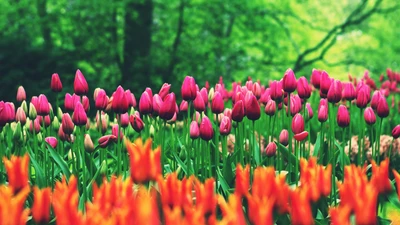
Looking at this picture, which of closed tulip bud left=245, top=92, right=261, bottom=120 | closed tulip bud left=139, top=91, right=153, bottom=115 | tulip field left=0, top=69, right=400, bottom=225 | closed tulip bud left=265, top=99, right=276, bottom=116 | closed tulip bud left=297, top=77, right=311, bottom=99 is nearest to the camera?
tulip field left=0, top=69, right=400, bottom=225

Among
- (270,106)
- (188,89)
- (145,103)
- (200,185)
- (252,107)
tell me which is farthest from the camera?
(270,106)

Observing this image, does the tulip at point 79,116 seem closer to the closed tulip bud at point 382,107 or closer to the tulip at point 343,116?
the tulip at point 343,116

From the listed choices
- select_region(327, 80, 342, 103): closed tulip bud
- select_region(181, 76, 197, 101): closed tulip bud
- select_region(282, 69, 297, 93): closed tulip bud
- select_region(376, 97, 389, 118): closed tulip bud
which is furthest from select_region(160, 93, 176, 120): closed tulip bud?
select_region(376, 97, 389, 118): closed tulip bud

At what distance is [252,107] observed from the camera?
330 cm

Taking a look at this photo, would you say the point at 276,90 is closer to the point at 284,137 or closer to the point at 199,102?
the point at 284,137

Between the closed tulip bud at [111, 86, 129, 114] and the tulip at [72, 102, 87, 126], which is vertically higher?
the closed tulip bud at [111, 86, 129, 114]

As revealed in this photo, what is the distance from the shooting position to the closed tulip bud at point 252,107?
130 inches

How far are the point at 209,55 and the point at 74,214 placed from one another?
11.2 meters

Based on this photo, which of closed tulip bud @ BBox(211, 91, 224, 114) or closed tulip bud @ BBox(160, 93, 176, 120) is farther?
closed tulip bud @ BBox(211, 91, 224, 114)

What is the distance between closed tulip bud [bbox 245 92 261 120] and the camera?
3296 millimetres

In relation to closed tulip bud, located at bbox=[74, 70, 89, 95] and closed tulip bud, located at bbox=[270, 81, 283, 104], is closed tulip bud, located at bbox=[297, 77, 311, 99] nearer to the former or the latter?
closed tulip bud, located at bbox=[270, 81, 283, 104]

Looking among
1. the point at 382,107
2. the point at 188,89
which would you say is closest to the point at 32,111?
the point at 188,89

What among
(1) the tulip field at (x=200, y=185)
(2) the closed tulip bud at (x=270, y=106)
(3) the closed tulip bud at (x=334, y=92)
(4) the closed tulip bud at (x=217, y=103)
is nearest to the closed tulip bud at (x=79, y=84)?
(1) the tulip field at (x=200, y=185)

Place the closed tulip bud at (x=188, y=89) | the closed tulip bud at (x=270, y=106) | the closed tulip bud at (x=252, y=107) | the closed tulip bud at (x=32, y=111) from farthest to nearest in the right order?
the closed tulip bud at (x=32, y=111)
the closed tulip bud at (x=270, y=106)
the closed tulip bud at (x=188, y=89)
the closed tulip bud at (x=252, y=107)
